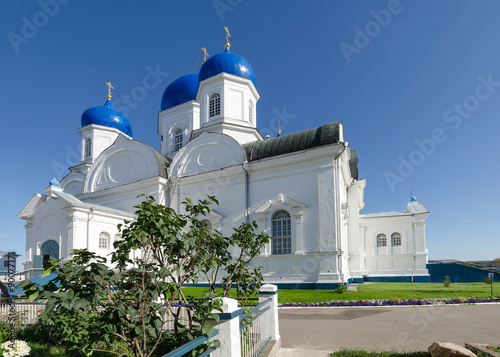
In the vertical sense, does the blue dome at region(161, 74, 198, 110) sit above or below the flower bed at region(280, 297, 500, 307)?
above

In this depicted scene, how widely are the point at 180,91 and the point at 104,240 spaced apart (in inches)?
521

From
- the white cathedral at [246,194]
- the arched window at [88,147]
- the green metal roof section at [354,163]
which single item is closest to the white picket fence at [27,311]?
the white cathedral at [246,194]

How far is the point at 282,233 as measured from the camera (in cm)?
1634

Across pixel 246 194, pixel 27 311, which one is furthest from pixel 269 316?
pixel 246 194

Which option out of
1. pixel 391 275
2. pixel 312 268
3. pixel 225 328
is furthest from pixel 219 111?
pixel 225 328

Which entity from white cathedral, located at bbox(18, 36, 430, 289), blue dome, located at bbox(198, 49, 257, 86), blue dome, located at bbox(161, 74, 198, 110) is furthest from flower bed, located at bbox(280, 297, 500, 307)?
blue dome, located at bbox(161, 74, 198, 110)

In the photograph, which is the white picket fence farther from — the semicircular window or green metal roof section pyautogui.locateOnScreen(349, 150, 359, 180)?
green metal roof section pyautogui.locateOnScreen(349, 150, 359, 180)

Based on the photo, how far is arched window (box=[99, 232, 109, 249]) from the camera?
1781 centimetres

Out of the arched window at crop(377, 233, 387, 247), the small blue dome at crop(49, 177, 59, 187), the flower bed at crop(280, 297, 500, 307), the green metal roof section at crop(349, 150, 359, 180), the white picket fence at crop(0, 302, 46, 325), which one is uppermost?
the green metal roof section at crop(349, 150, 359, 180)

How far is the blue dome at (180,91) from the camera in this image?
2592 centimetres

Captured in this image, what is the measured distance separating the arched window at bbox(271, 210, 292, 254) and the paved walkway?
578cm

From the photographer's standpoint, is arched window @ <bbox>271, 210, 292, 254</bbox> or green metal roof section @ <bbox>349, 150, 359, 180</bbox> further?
green metal roof section @ <bbox>349, 150, 359, 180</bbox>

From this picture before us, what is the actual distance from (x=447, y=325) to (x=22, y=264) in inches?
843

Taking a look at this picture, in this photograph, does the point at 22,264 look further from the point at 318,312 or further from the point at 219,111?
A: the point at 318,312
